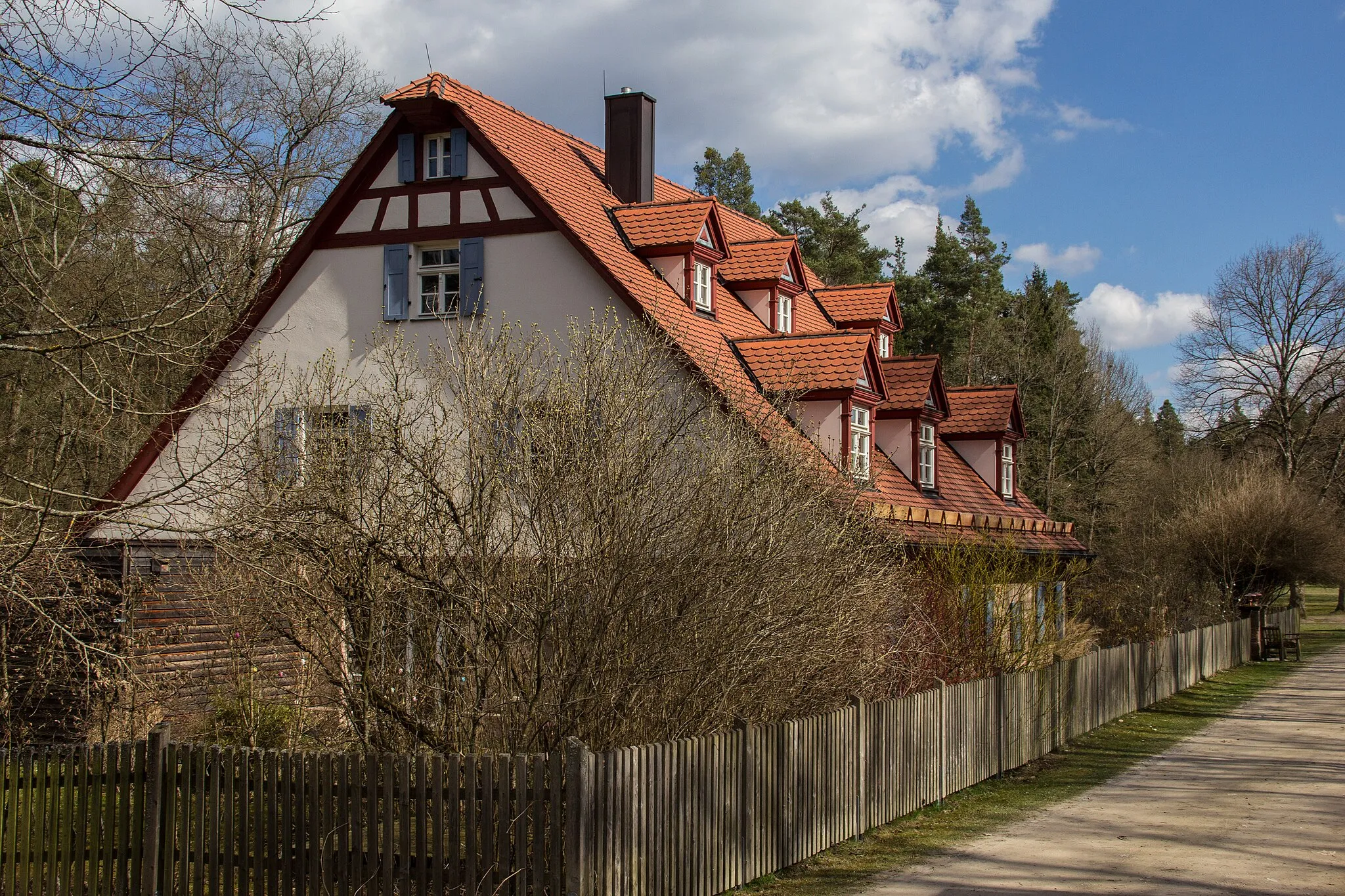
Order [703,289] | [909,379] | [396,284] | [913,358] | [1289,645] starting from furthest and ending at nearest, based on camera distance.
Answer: [1289,645]
[913,358]
[909,379]
[703,289]
[396,284]

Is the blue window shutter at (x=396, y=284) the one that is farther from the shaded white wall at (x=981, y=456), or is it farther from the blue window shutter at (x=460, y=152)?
the shaded white wall at (x=981, y=456)

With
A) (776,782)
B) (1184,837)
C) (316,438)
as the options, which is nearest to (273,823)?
(316,438)

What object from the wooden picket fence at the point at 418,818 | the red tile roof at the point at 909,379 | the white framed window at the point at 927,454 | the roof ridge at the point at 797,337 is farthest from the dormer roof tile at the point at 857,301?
the wooden picket fence at the point at 418,818

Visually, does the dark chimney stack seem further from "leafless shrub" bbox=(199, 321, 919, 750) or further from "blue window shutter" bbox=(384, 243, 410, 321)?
"leafless shrub" bbox=(199, 321, 919, 750)

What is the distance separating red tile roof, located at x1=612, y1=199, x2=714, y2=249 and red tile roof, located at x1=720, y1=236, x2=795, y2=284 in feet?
7.17

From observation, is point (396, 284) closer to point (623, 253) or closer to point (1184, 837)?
point (623, 253)

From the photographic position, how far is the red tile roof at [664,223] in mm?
→ 20062

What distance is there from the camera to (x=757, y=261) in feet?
76.5

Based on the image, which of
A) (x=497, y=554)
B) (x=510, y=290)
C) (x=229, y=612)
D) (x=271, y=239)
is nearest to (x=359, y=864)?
(x=497, y=554)

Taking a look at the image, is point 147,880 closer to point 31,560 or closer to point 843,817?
point 31,560

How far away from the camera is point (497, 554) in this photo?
9320 millimetres

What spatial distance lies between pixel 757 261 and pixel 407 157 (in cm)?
659

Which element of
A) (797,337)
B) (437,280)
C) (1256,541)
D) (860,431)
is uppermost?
(437,280)

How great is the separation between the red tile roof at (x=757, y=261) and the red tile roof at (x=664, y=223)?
7.17 ft
